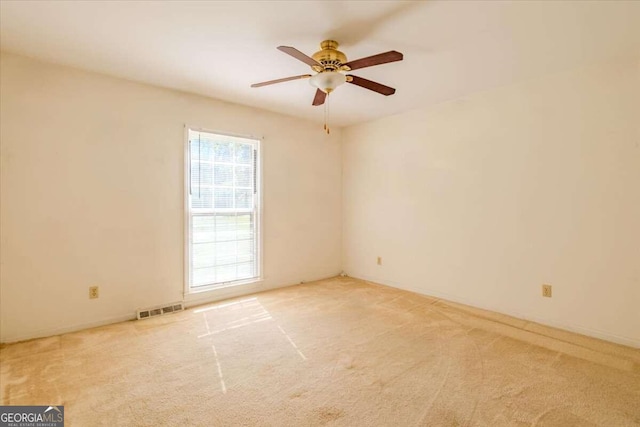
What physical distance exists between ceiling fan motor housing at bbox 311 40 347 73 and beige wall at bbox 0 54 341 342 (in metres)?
1.81

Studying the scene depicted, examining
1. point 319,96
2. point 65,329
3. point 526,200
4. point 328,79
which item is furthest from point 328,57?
point 65,329

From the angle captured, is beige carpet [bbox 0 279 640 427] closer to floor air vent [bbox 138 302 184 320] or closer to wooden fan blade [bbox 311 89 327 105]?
floor air vent [bbox 138 302 184 320]

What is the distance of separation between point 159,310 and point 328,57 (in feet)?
9.69

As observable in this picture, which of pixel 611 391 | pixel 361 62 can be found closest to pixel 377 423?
pixel 611 391

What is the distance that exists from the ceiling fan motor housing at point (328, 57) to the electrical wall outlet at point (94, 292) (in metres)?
2.84

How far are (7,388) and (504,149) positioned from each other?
14.7ft

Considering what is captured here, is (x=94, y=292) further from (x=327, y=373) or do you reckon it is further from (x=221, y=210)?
(x=327, y=373)

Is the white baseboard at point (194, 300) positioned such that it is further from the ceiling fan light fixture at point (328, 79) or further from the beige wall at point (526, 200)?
the ceiling fan light fixture at point (328, 79)

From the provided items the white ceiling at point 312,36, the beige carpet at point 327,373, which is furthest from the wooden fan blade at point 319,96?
the beige carpet at point 327,373

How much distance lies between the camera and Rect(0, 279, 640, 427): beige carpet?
5.45 ft

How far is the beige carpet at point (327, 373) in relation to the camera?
1.66 metres

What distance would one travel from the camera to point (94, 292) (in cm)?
283

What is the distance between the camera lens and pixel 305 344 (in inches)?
97.8

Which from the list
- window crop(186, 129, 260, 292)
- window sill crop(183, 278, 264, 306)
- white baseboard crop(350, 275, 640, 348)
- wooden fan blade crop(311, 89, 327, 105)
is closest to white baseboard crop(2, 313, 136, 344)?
window sill crop(183, 278, 264, 306)
